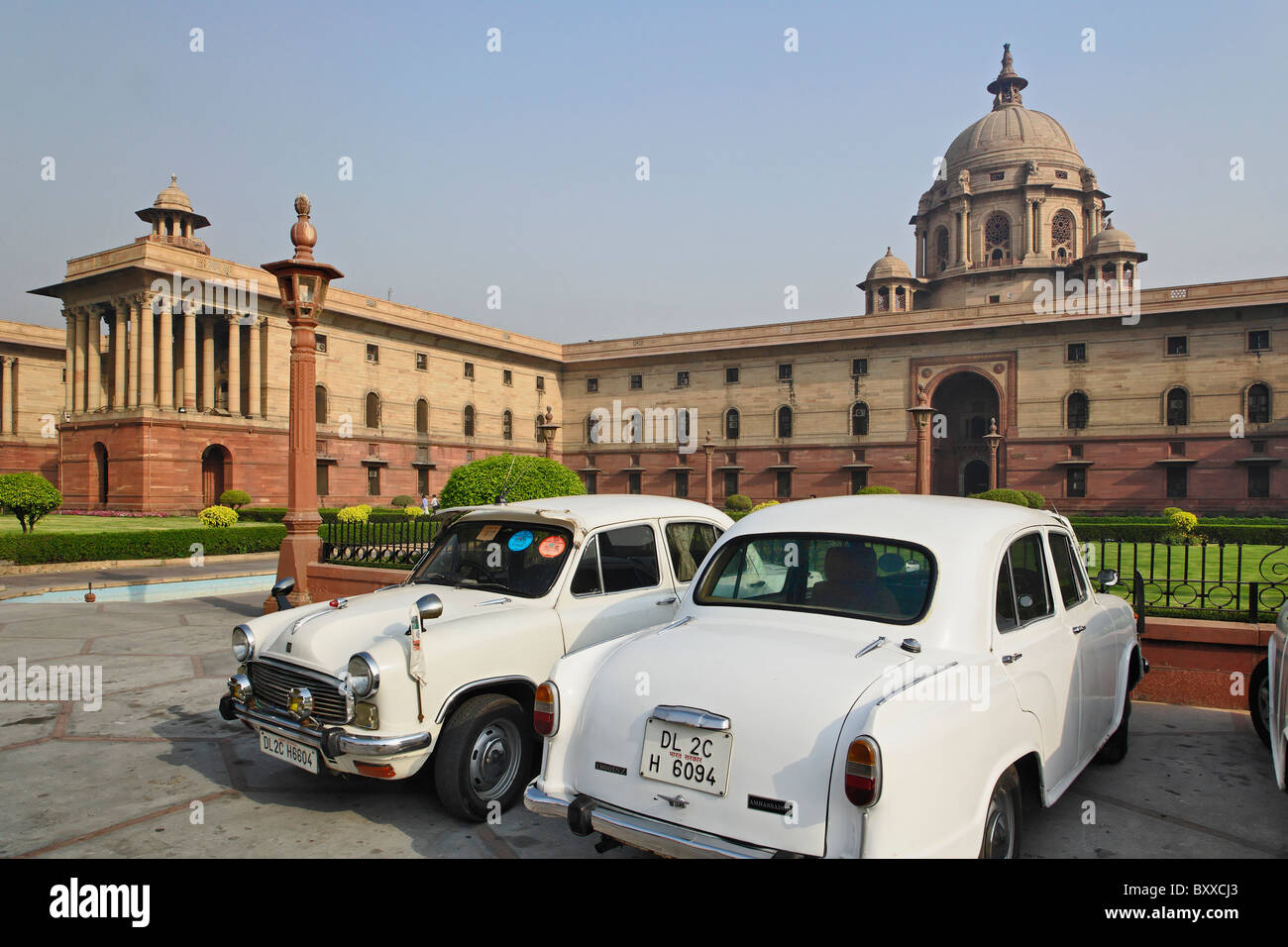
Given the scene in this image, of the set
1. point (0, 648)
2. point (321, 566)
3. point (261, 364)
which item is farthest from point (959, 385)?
point (0, 648)

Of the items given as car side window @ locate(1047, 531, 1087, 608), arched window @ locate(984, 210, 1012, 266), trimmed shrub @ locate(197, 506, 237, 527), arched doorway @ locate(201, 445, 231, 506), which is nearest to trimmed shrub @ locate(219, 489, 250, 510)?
arched doorway @ locate(201, 445, 231, 506)

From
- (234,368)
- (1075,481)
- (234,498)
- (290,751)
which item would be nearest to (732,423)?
(1075,481)

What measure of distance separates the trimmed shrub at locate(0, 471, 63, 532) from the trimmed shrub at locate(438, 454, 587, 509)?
1489 cm

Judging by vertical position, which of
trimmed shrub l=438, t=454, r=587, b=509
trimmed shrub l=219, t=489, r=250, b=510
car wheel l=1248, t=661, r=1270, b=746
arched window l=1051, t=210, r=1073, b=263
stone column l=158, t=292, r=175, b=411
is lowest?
car wheel l=1248, t=661, r=1270, b=746

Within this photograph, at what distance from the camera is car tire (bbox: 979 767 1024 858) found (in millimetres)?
3250

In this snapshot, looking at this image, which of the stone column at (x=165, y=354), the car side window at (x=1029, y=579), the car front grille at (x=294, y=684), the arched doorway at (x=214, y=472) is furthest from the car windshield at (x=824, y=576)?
the arched doorway at (x=214, y=472)

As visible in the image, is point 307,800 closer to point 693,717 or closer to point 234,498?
point 693,717

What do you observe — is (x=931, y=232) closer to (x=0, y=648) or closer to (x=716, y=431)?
(x=716, y=431)

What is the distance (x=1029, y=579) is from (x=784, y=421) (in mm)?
42930

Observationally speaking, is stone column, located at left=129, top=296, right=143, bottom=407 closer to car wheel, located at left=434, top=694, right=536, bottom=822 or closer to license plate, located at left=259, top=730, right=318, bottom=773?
license plate, located at left=259, top=730, right=318, bottom=773

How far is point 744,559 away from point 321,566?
8498 mm

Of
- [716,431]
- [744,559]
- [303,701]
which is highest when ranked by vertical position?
[716,431]
